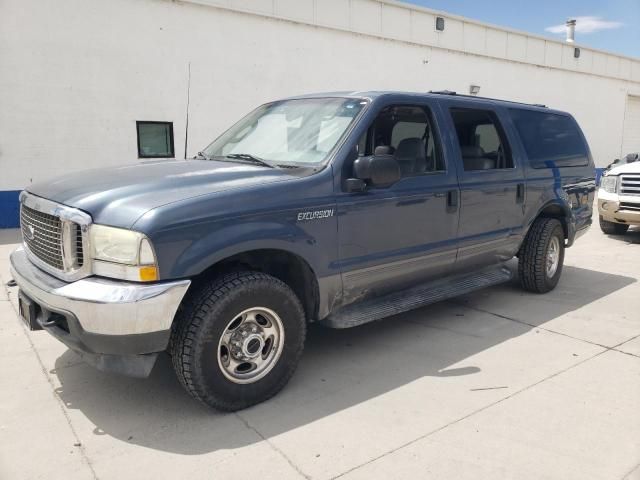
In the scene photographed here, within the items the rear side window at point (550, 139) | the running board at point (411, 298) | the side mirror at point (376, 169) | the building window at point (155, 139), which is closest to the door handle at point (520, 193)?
the rear side window at point (550, 139)

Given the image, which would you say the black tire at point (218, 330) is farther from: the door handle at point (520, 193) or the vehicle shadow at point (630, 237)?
the vehicle shadow at point (630, 237)

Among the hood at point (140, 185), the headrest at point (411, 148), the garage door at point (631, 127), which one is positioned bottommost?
the hood at point (140, 185)

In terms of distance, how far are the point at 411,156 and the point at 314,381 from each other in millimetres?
1847

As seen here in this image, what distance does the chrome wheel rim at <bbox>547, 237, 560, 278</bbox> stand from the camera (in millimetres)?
5656

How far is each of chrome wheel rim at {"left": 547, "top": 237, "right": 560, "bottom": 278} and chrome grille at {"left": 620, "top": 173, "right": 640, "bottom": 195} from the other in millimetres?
3976

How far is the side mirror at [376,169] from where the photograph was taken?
3.46 metres

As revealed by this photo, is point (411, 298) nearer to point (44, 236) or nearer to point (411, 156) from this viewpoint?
point (411, 156)

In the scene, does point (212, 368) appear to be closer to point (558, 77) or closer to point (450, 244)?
point (450, 244)

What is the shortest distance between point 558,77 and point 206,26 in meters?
13.5

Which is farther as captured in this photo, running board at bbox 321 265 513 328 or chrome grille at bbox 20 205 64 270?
running board at bbox 321 265 513 328

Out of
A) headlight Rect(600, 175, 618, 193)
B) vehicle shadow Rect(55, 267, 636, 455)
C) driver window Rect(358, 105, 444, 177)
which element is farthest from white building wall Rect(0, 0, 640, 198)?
driver window Rect(358, 105, 444, 177)

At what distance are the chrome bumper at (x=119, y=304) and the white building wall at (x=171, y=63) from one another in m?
7.36

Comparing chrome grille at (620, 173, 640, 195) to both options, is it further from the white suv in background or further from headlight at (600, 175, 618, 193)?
headlight at (600, 175, 618, 193)

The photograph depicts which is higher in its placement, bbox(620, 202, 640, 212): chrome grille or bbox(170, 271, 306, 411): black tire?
bbox(620, 202, 640, 212): chrome grille
